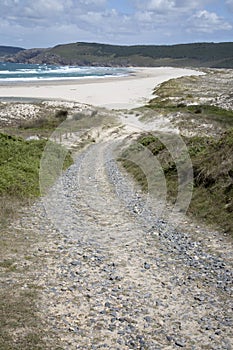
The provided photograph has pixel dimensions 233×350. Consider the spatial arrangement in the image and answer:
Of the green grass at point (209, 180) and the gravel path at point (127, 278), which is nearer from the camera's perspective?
the gravel path at point (127, 278)

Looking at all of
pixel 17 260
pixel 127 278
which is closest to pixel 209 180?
pixel 127 278

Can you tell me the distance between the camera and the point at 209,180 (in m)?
17.4

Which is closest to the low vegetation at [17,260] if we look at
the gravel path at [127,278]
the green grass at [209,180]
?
the gravel path at [127,278]

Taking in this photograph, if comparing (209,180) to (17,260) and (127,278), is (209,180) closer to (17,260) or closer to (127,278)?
(127,278)

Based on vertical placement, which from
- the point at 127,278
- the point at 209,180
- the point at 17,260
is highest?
the point at 209,180

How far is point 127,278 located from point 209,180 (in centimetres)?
802

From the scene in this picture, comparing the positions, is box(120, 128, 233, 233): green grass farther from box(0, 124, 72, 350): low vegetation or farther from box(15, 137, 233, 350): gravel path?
box(0, 124, 72, 350): low vegetation

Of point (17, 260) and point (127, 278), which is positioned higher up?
point (17, 260)

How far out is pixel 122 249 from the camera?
1266 centimetres

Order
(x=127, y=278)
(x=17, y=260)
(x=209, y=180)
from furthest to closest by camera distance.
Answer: (x=209, y=180) < (x=17, y=260) < (x=127, y=278)

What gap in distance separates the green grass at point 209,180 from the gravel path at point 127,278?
4.31ft

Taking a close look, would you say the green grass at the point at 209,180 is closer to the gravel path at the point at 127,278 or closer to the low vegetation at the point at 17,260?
the gravel path at the point at 127,278

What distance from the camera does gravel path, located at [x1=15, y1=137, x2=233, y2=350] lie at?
27.3 ft

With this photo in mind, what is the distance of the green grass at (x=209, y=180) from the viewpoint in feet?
49.0
